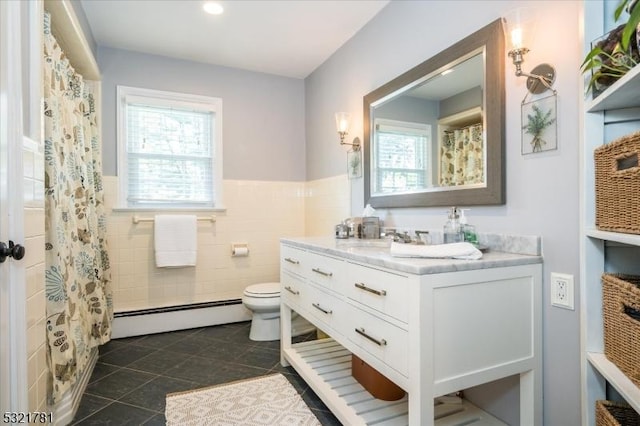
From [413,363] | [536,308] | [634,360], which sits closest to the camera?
[634,360]

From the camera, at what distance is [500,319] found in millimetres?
1253

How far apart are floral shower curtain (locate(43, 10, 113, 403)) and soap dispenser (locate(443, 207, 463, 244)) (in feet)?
5.96

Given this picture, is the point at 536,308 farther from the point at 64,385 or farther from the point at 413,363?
the point at 64,385

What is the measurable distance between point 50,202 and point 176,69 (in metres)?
1.98

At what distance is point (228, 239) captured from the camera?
3.23 m

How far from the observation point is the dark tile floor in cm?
177

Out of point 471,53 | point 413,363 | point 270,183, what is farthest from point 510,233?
point 270,183

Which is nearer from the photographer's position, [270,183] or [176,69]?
[176,69]

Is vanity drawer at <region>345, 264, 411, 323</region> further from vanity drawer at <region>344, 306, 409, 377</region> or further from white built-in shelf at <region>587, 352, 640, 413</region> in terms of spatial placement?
white built-in shelf at <region>587, 352, 640, 413</region>

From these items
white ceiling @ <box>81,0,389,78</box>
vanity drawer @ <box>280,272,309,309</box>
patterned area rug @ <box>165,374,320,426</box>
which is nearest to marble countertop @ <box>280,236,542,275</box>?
vanity drawer @ <box>280,272,309,309</box>

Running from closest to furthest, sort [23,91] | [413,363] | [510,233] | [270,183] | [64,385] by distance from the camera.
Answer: [413,363] → [23,91] → [510,233] → [64,385] → [270,183]

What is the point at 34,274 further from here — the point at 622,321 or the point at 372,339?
the point at 622,321

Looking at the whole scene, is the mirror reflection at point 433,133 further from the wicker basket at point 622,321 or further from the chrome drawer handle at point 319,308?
the chrome drawer handle at point 319,308

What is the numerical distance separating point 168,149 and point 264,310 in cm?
167
